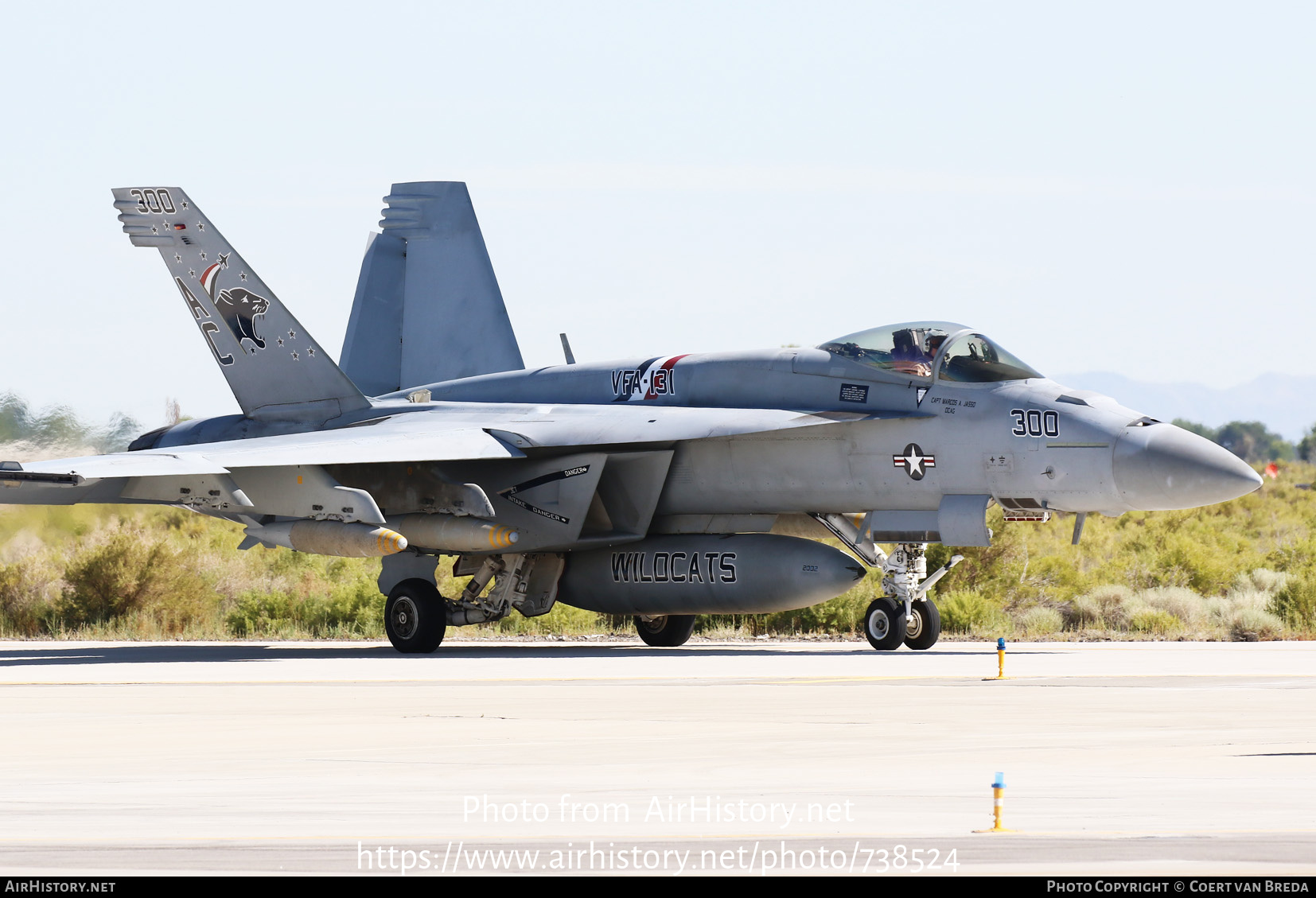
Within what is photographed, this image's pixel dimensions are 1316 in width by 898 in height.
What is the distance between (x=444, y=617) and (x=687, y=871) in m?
14.6

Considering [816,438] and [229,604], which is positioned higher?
[816,438]

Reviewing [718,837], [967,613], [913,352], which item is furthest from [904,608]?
[718,837]

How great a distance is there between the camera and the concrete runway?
6.67 meters

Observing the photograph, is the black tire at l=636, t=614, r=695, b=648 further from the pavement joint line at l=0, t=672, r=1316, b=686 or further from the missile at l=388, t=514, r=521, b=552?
the pavement joint line at l=0, t=672, r=1316, b=686

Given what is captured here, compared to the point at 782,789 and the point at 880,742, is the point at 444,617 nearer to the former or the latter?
the point at 880,742

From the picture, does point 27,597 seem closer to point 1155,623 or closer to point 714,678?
point 714,678

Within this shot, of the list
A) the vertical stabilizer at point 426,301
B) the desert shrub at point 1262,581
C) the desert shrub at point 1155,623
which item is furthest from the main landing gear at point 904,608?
the vertical stabilizer at point 426,301

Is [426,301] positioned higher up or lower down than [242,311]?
higher up

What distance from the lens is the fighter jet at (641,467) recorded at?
18.4 meters

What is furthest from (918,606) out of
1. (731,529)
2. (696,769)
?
(696,769)

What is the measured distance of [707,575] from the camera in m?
20.0

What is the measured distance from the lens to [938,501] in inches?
751

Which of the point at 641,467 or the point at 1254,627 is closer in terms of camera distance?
the point at 641,467

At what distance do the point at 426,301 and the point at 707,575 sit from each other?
8164mm
